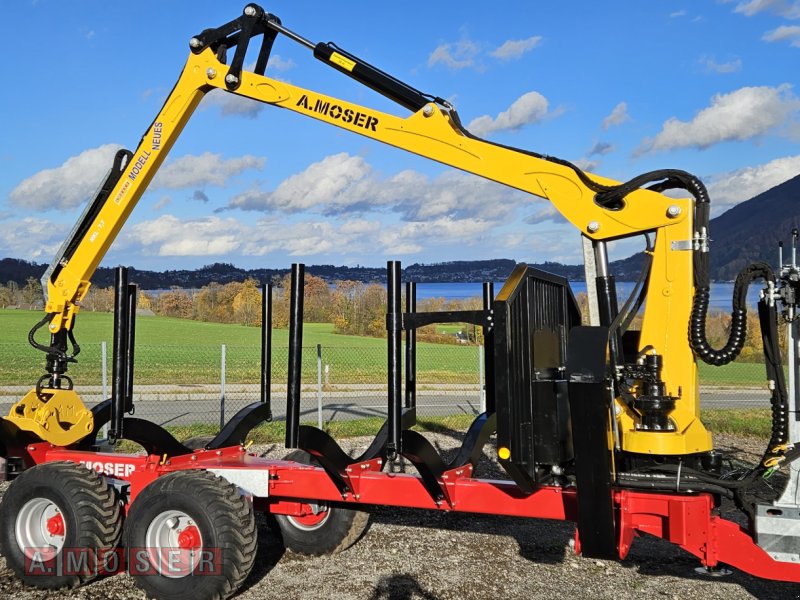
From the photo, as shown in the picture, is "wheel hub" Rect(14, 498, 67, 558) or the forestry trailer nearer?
the forestry trailer

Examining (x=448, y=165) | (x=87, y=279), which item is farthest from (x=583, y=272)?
(x=87, y=279)

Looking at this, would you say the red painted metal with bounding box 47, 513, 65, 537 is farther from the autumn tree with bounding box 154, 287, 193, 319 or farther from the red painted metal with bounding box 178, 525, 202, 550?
the autumn tree with bounding box 154, 287, 193, 319

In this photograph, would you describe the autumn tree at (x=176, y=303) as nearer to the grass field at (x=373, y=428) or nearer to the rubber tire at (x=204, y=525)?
the grass field at (x=373, y=428)

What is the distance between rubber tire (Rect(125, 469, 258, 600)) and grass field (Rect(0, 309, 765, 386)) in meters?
16.5

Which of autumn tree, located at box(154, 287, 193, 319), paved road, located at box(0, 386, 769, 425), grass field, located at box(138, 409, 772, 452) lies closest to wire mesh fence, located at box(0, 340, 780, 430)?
paved road, located at box(0, 386, 769, 425)

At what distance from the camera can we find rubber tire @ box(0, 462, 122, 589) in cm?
606

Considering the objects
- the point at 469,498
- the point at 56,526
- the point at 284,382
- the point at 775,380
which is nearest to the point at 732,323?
the point at 775,380

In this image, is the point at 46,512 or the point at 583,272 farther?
the point at 46,512

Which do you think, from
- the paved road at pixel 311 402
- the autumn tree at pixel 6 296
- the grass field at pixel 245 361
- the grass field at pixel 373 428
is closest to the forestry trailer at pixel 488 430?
the grass field at pixel 373 428

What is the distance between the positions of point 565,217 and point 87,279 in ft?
14.2

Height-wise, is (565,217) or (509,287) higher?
(565,217)

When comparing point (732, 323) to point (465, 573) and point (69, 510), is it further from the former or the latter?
point (69, 510)

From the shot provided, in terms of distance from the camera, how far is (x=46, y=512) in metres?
6.38

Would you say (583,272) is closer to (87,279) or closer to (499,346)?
(499,346)
